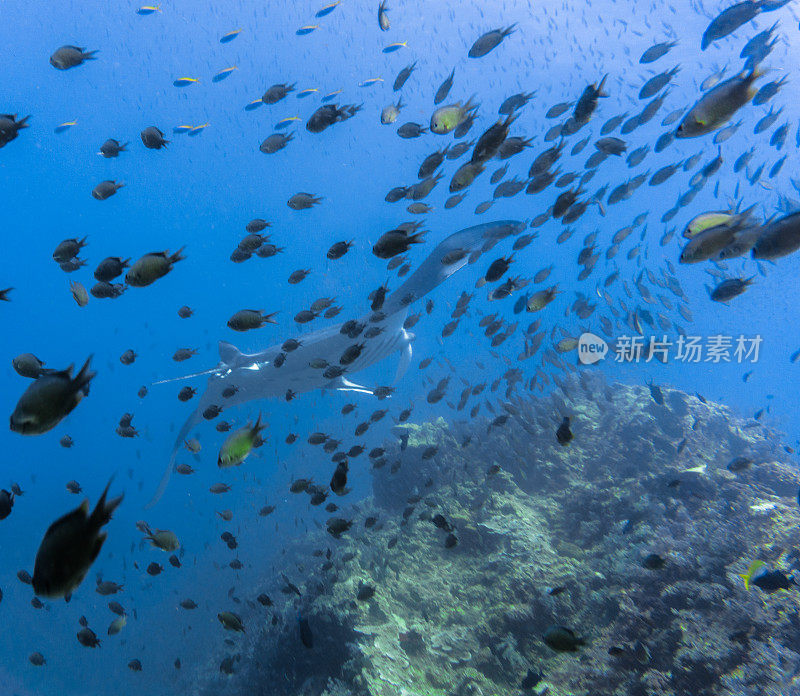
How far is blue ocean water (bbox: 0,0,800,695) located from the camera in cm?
2253

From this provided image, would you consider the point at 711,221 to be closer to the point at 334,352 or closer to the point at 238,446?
the point at 238,446

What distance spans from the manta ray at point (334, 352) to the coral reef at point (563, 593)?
7.12 feet

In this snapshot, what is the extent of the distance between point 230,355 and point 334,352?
2189mm

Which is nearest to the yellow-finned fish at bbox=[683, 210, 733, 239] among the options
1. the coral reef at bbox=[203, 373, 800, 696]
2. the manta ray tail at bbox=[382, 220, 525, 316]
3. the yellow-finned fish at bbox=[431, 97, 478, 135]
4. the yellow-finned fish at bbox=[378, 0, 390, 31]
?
the manta ray tail at bbox=[382, 220, 525, 316]

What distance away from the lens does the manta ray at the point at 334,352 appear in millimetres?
5094

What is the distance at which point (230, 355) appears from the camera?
7656 mm

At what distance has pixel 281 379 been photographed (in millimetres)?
7711

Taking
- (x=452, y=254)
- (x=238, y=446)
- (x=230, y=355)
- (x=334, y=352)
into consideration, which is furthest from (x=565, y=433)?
(x=230, y=355)

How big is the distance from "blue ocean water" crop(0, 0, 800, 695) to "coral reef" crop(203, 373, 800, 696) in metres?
3.48

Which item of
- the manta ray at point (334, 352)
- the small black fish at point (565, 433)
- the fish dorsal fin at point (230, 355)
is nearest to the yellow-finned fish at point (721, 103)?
the manta ray at point (334, 352)

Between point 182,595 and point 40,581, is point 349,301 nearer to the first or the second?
point 182,595

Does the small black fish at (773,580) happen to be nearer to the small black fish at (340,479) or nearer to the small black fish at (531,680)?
the small black fish at (531,680)

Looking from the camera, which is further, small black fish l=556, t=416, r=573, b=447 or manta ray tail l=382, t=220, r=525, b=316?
manta ray tail l=382, t=220, r=525, b=316

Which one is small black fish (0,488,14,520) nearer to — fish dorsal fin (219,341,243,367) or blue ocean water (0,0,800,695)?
fish dorsal fin (219,341,243,367)
